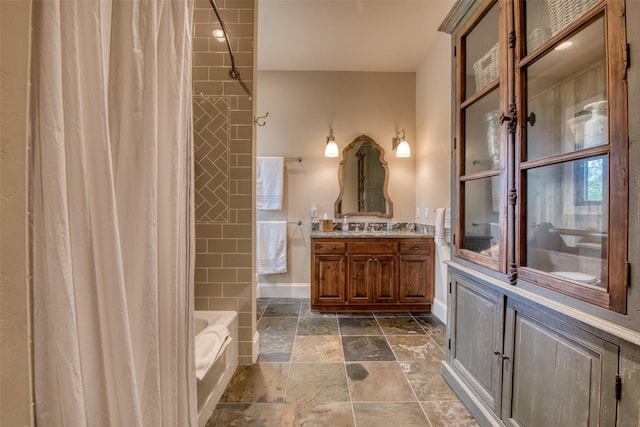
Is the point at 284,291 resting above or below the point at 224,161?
below

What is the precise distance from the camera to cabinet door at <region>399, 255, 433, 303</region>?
9.39 feet

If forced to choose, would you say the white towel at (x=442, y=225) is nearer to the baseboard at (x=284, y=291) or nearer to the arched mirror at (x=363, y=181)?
the arched mirror at (x=363, y=181)

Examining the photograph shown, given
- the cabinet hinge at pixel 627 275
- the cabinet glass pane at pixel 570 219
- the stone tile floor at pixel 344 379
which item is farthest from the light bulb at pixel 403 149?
the cabinet hinge at pixel 627 275

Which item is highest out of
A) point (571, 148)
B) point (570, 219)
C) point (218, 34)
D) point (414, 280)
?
point (218, 34)

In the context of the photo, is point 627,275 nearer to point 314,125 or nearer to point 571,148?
point 571,148

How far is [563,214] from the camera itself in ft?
3.54

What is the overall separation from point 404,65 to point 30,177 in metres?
3.57

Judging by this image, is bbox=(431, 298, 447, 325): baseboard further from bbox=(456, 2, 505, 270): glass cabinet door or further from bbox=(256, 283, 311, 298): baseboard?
bbox=(256, 283, 311, 298): baseboard

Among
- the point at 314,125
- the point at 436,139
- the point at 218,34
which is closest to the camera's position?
the point at 218,34

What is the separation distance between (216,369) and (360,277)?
171 centimetres

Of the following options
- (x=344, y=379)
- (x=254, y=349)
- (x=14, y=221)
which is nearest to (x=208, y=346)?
(x=254, y=349)

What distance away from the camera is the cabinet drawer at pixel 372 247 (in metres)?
2.85

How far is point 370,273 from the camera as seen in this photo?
286cm

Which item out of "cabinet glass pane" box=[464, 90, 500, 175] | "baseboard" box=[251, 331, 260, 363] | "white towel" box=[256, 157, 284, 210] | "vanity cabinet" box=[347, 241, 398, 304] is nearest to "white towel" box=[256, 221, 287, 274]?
"white towel" box=[256, 157, 284, 210]
